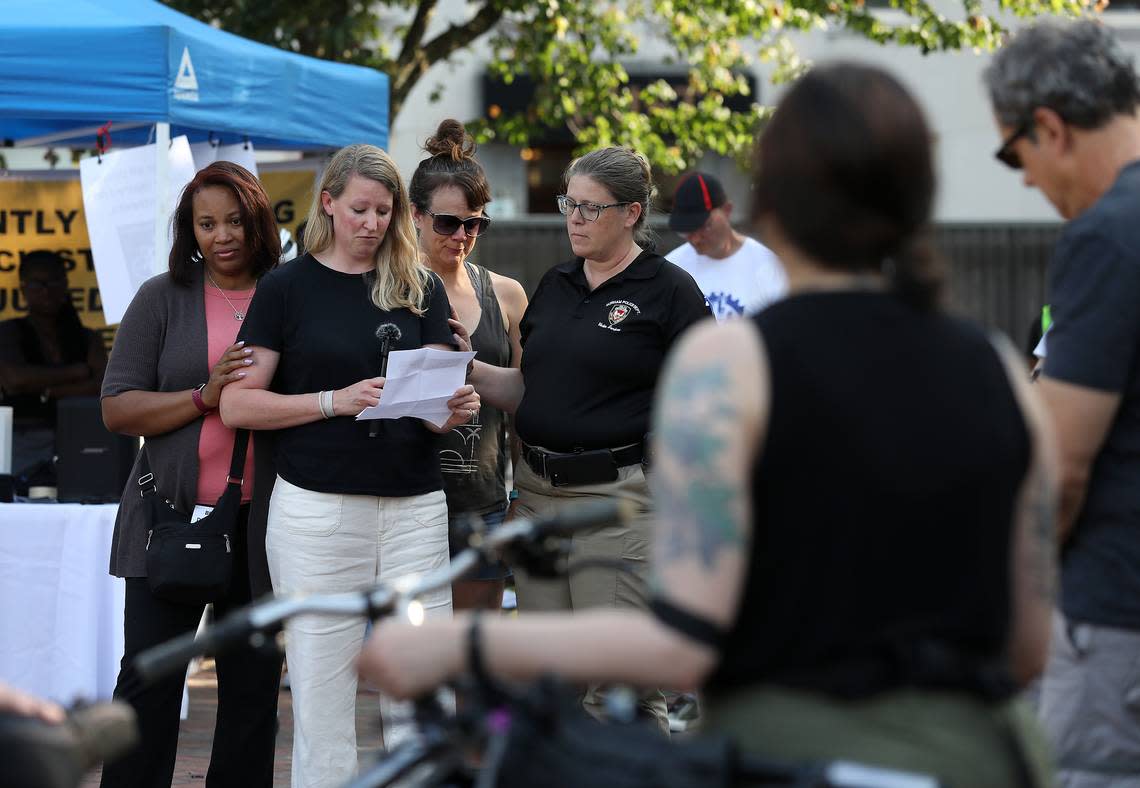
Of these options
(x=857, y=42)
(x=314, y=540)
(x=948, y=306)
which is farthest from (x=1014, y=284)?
(x=948, y=306)

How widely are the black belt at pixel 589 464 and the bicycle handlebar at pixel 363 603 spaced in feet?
7.70

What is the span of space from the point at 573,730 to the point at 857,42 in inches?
652

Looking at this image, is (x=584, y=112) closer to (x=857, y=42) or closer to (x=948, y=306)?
(x=857, y=42)

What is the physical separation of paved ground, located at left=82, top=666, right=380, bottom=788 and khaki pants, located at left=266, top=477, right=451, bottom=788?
0.41m

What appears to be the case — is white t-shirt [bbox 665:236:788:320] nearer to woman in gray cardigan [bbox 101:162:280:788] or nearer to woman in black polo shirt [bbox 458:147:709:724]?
woman in black polo shirt [bbox 458:147:709:724]

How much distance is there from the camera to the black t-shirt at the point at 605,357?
449 cm

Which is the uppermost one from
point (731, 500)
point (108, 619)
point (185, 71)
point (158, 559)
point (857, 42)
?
point (857, 42)

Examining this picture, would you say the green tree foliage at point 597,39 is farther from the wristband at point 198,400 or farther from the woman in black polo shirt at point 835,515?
the woman in black polo shirt at point 835,515

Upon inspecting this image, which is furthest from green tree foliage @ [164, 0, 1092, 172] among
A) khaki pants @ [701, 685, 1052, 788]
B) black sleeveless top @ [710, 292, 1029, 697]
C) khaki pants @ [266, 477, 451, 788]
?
khaki pants @ [701, 685, 1052, 788]

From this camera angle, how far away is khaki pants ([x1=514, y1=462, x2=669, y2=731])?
4.51 metres

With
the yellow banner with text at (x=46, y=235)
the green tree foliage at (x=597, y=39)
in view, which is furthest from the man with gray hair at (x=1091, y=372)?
the green tree foliage at (x=597, y=39)

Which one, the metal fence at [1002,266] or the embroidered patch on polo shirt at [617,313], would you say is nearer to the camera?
the embroidered patch on polo shirt at [617,313]

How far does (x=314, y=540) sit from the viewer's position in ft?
13.6

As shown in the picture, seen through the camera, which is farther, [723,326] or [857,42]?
[857,42]
